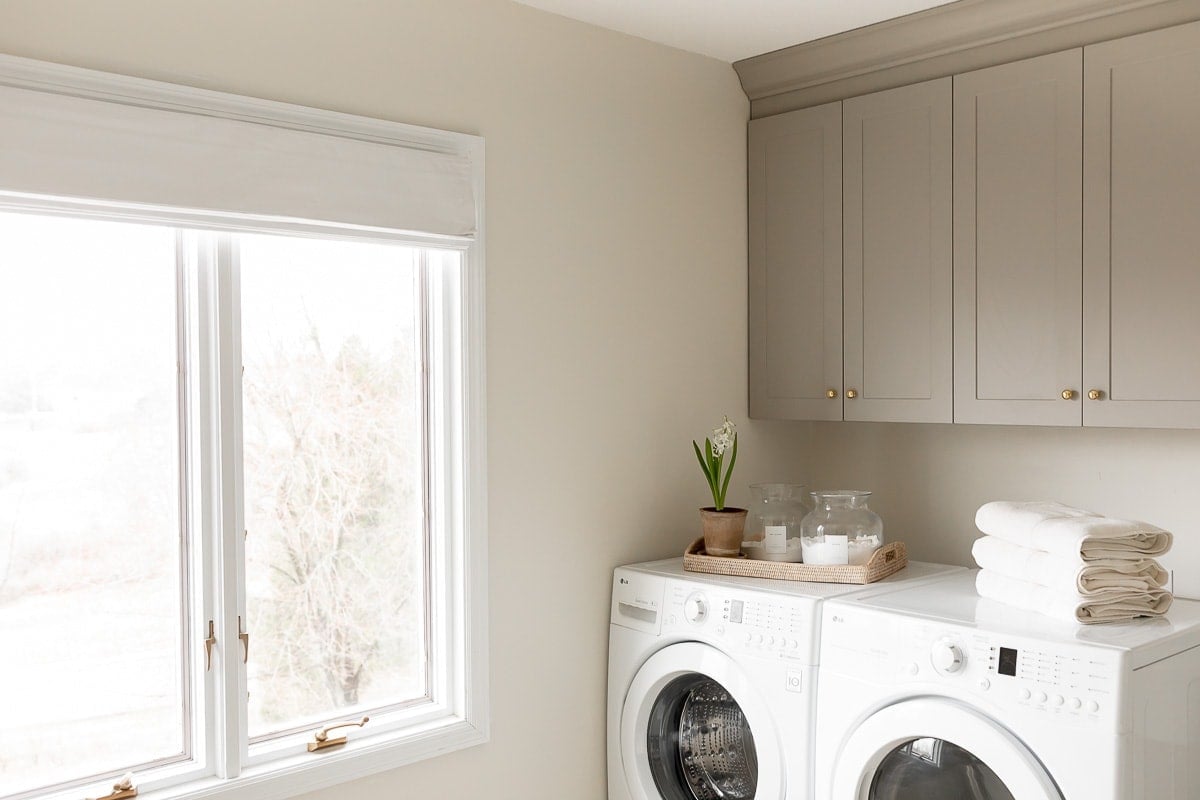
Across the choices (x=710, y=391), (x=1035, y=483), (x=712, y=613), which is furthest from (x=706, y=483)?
(x=1035, y=483)

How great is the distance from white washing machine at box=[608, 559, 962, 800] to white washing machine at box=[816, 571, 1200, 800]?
7cm

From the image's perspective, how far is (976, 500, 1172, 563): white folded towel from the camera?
→ 2.01m

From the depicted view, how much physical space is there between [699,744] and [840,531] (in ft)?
2.14

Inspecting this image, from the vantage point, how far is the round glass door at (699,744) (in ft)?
8.27

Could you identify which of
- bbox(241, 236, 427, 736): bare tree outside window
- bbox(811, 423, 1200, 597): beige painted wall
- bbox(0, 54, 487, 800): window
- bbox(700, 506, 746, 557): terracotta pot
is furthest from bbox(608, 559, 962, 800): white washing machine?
bbox(241, 236, 427, 736): bare tree outside window

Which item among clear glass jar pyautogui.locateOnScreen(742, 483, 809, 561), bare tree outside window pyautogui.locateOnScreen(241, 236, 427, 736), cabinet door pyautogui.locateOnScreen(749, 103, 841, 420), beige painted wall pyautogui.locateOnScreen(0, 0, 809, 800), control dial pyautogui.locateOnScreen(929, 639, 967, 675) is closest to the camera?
control dial pyautogui.locateOnScreen(929, 639, 967, 675)

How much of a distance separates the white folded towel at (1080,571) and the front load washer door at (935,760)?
0.31m

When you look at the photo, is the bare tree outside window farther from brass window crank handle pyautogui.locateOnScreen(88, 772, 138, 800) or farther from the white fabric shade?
brass window crank handle pyautogui.locateOnScreen(88, 772, 138, 800)

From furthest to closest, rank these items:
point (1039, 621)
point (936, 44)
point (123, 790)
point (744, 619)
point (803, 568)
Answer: point (936, 44) < point (803, 568) < point (744, 619) < point (1039, 621) < point (123, 790)

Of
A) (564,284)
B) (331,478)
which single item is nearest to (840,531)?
(564,284)

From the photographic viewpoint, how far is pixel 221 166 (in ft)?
6.55

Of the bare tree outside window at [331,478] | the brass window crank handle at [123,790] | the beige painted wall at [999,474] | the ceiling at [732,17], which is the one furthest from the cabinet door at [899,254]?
the brass window crank handle at [123,790]

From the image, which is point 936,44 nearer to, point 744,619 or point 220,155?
point 744,619

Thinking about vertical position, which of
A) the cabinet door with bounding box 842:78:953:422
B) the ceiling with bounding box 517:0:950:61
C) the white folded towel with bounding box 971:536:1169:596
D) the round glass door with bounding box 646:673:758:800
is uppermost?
the ceiling with bounding box 517:0:950:61
